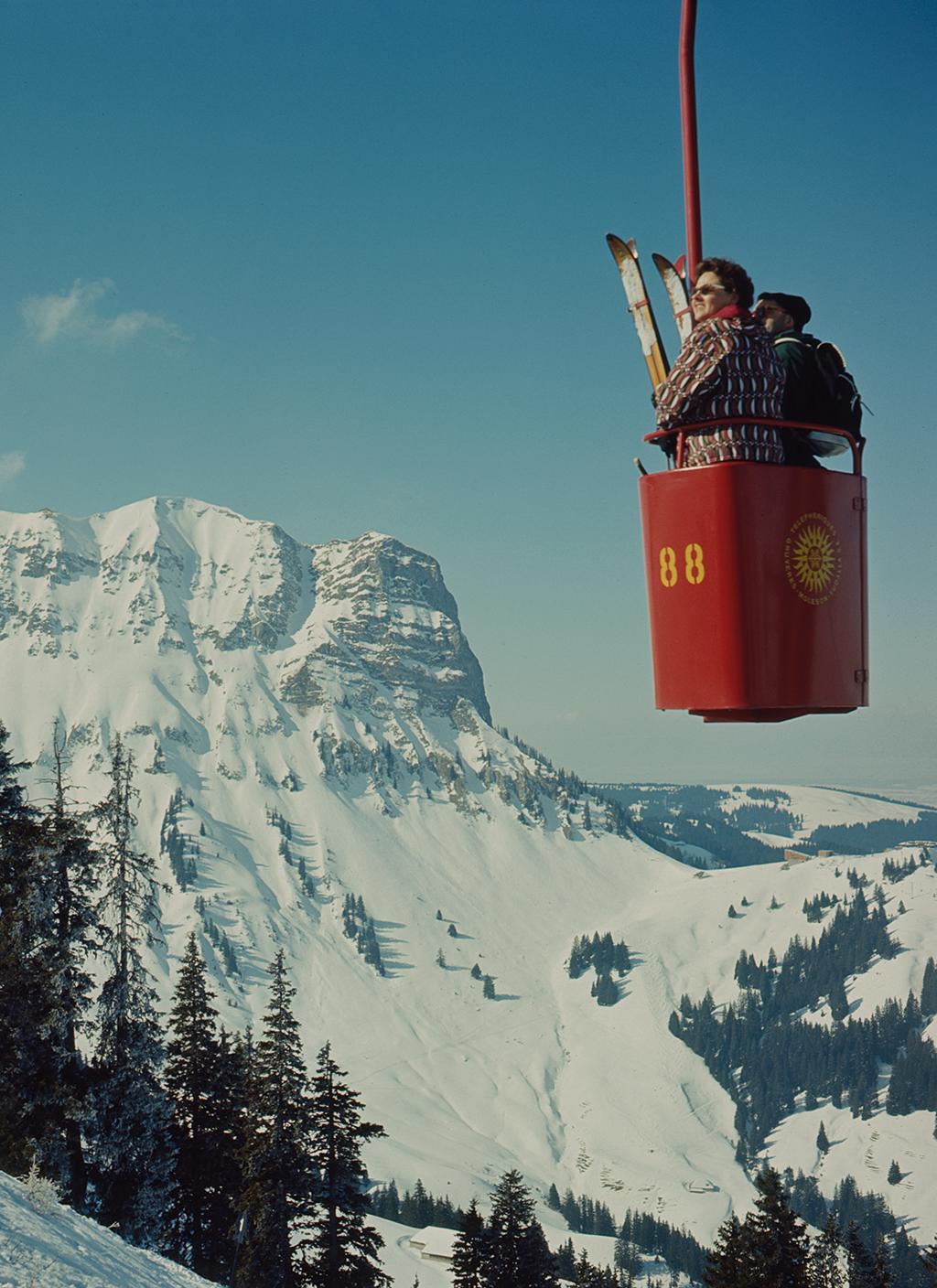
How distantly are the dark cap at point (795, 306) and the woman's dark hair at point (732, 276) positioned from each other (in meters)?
0.14

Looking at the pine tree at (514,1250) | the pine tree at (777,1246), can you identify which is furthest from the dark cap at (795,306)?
the pine tree at (514,1250)

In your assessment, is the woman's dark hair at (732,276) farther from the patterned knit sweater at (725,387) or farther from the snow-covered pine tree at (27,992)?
the snow-covered pine tree at (27,992)

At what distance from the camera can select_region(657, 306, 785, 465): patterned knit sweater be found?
4.08 metres

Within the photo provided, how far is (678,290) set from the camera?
4129 mm

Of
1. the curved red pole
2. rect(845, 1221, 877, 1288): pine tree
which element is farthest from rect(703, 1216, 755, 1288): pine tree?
the curved red pole

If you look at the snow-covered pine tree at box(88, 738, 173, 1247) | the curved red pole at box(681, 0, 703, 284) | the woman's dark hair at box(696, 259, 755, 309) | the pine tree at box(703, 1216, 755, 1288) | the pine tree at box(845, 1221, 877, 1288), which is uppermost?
the curved red pole at box(681, 0, 703, 284)

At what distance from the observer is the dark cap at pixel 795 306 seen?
4.25 m

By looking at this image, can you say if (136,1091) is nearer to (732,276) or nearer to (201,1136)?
(201,1136)

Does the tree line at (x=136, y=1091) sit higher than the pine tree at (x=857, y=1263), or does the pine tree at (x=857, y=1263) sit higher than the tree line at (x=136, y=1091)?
the tree line at (x=136, y=1091)

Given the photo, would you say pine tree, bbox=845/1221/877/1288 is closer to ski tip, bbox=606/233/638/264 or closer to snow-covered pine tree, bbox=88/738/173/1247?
snow-covered pine tree, bbox=88/738/173/1247

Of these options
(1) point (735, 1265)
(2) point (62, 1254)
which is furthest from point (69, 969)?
(1) point (735, 1265)

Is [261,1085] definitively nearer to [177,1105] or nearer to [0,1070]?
[177,1105]

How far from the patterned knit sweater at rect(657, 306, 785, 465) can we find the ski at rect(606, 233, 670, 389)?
0.11 meters

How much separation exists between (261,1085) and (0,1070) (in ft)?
32.7
